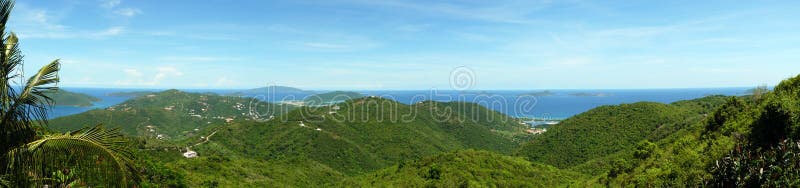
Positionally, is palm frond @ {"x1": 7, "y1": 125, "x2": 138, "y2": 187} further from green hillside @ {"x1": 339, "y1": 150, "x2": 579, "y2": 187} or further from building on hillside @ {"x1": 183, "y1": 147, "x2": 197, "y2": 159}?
building on hillside @ {"x1": 183, "y1": 147, "x2": 197, "y2": 159}

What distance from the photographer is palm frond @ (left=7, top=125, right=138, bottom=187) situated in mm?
5168

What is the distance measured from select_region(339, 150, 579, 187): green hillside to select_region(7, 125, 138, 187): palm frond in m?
49.0

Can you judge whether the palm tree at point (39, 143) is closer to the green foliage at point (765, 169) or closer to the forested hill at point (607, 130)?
the green foliage at point (765, 169)

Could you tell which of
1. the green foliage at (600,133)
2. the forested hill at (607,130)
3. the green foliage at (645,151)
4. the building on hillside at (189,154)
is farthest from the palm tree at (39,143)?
the green foliage at (600,133)

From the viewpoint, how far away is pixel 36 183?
5461mm

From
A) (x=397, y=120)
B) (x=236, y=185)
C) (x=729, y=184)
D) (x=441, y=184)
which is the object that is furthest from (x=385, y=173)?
(x=397, y=120)

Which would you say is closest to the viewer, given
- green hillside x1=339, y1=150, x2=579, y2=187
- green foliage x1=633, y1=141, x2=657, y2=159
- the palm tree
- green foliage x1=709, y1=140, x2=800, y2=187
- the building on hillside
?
the palm tree

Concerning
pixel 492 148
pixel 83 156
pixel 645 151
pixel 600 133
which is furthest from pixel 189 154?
pixel 492 148

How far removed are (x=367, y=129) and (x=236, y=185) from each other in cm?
7850

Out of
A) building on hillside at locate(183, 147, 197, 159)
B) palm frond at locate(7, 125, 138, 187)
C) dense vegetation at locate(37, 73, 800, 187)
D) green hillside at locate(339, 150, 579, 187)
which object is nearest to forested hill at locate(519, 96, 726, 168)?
dense vegetation at locate(37, 73, 800, 187)

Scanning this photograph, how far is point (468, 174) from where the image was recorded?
193 ft

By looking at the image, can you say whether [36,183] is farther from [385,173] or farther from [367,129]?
[367,129]

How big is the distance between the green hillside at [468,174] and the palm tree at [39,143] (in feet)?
161

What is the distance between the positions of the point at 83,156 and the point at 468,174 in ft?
186
